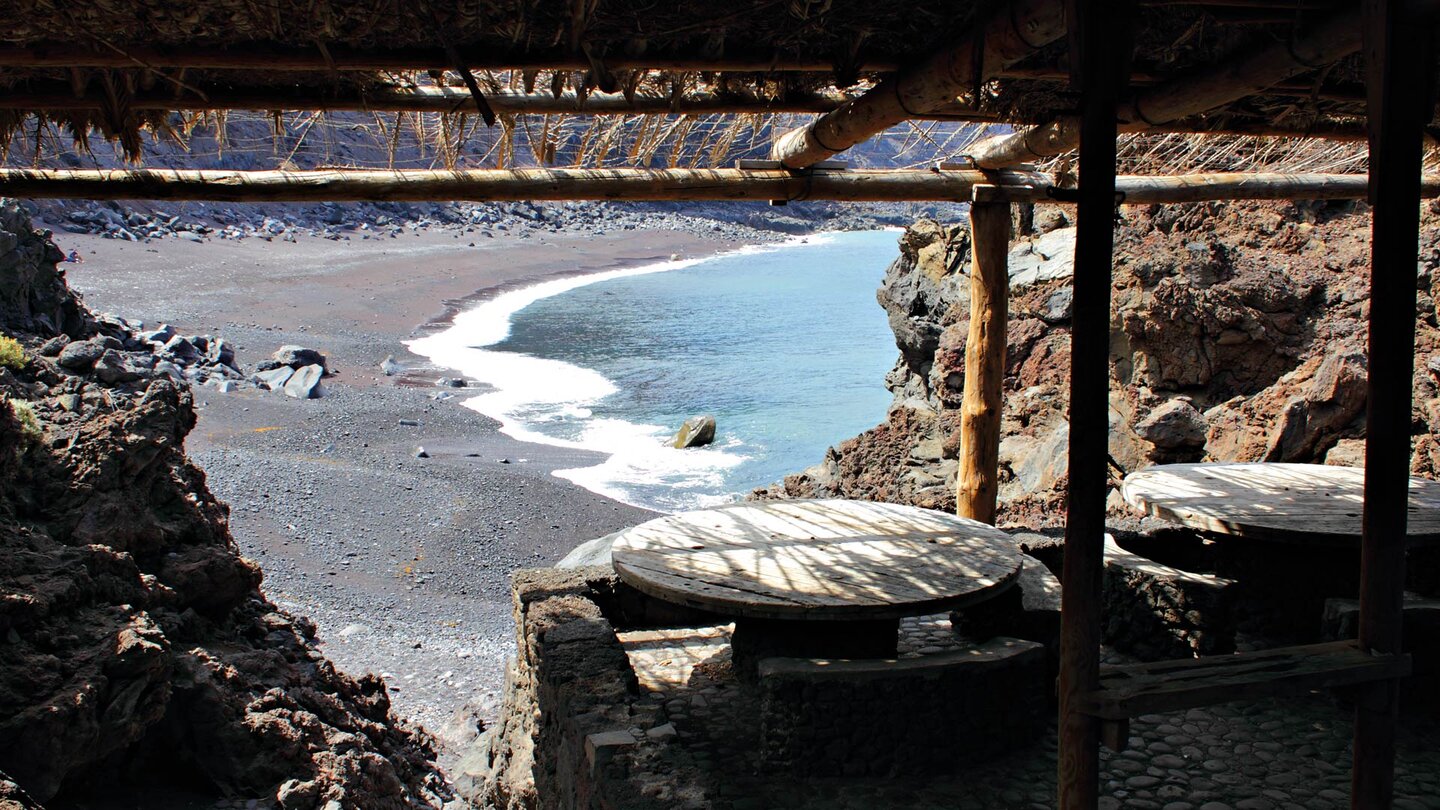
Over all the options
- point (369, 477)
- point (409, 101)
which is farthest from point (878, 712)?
point (369, 477)

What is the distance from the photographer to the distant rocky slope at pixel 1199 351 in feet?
24.6

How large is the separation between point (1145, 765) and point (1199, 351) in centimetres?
490

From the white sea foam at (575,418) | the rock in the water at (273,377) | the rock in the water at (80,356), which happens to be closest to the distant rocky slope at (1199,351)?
the white sea foam at (575,418)

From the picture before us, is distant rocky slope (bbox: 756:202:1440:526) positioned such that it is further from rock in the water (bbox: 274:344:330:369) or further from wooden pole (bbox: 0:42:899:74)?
rock in the water (bbox: 274:344:330:369)

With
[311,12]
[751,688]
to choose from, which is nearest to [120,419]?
[311,12]

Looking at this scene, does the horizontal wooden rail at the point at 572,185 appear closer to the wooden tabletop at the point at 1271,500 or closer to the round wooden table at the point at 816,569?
the wooden tabletop at the point at 1271,500

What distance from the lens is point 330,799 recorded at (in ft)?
19.2

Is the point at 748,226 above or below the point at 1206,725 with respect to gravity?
above

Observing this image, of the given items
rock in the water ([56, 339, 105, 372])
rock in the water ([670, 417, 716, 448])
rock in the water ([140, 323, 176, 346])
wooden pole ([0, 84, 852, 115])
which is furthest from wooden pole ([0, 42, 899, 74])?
rock in the water ([140, 323, 176, 346])

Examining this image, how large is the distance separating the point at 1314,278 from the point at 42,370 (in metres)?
8.72

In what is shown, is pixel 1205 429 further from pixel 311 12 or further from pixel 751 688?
pixel 311 12

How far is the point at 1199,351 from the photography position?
845 cm

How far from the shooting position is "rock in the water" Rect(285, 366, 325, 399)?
58.9 feet

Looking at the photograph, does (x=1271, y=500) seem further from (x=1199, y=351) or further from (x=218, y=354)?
(x=218, y=354)
